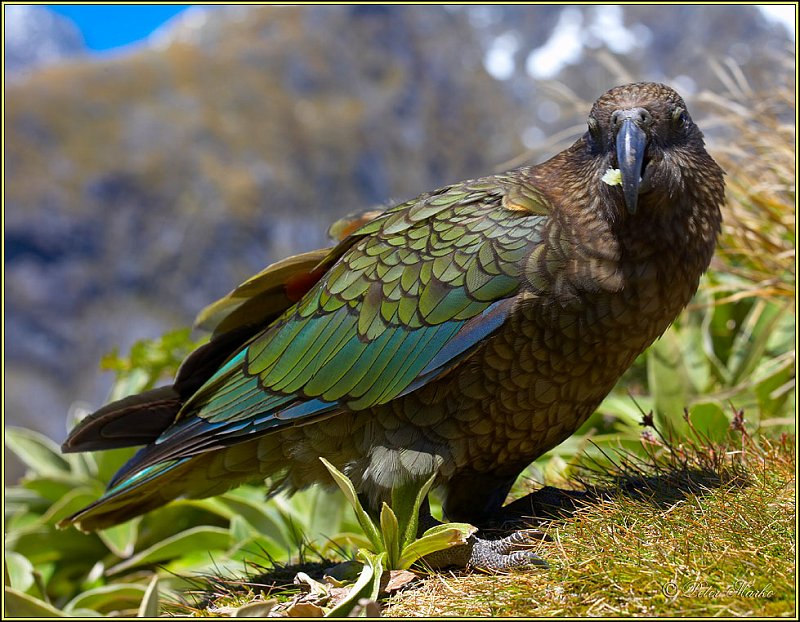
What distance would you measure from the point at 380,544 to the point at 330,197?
114ft

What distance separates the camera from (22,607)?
140 inches

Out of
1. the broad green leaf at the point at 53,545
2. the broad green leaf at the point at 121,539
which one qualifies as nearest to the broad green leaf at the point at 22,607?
the broad green leaf at the point at 121,539

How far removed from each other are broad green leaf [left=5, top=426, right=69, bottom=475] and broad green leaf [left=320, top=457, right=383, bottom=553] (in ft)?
12.2

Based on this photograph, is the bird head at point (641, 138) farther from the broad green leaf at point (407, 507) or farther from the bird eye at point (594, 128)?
the broad green leaf at point (407, 507)

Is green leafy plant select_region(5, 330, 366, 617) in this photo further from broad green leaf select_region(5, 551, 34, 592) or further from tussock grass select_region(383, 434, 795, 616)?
tussock grass select_region(383, 434, 795, 616)

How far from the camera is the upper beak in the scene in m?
2.57

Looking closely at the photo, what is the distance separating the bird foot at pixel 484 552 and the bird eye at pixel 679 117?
1.66 metres

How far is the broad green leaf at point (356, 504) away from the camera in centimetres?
278

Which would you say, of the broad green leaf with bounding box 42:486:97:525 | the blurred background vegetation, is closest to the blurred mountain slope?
the blurred background vegetation

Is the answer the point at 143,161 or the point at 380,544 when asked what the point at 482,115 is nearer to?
the point at 143,161

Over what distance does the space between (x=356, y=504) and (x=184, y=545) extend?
7.89 ft

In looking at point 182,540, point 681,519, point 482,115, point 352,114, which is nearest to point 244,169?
point 352,114

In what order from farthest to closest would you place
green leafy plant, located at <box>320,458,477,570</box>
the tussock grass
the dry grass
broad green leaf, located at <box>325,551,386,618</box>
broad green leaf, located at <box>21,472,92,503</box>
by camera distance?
1. broad green leaf, located at <box>21,472,92,503</box>
2. the dry grass
3. green leafy plant, located at <box>320,458,477,570</box>
4. broad green leaf, located at <box>325,551,386,618</box>
5. the tussock grass

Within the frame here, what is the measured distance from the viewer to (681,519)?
268 centimetres
